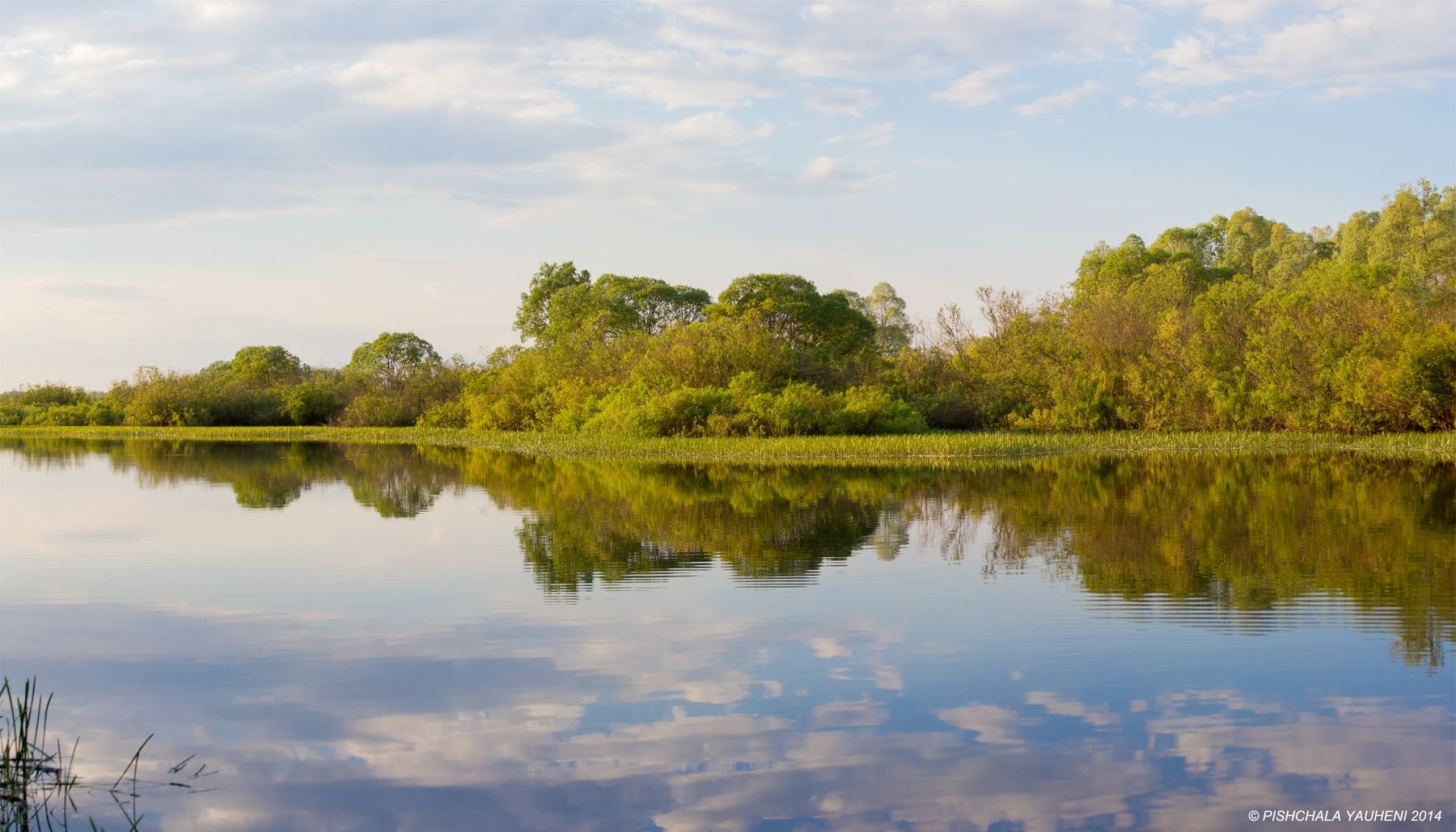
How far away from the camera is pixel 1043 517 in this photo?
59.0ft

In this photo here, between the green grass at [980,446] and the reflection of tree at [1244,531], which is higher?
the green grass at [980,446]

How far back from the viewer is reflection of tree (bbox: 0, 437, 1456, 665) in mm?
12070

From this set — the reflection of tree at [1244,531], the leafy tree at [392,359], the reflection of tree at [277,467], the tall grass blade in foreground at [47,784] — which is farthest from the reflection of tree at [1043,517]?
the leafy tree at [392,359]

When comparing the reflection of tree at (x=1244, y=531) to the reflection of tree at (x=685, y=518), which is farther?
the reflection of tree at (x=685, y=518)

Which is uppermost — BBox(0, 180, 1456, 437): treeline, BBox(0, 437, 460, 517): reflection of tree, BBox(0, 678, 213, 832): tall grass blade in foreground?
BBox(0, 180, 1456, 437): treeline

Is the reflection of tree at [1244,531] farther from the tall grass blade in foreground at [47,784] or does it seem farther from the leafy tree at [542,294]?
the leafy tree at [542,294]

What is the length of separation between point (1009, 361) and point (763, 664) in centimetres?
3679

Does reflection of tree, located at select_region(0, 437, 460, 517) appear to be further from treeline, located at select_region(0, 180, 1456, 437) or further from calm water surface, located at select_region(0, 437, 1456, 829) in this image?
treeline, located at select_region(0, 180, 1456, 437)

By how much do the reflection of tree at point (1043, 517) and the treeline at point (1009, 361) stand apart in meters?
6.55

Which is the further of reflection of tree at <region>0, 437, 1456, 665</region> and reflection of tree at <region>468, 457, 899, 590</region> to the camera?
reflection of tree at <region>468, 457, 899, 590</region>

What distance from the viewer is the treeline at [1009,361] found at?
35906 millimetres

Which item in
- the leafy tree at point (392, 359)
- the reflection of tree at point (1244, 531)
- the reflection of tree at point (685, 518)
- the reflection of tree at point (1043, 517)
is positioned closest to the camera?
the reflection of tree at point (1244, 531)

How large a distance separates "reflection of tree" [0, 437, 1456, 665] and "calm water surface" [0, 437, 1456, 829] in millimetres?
115

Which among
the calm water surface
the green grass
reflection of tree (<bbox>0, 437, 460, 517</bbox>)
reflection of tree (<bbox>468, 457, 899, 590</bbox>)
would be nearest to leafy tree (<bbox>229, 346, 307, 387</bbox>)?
→ reflection of tree (<bbox>0, 437, 460, 517</bbox>)
